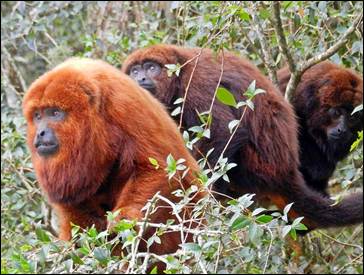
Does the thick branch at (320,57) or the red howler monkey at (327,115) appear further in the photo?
the red howler monkey at (327,115)

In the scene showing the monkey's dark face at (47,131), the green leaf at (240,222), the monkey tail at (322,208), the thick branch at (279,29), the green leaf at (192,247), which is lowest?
the monkey tail at (322,208)

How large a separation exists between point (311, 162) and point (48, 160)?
98.2 inches

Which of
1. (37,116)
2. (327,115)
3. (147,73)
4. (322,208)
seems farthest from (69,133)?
(327,115)

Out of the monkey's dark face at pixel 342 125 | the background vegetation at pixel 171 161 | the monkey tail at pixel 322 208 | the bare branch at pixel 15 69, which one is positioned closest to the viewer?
the background vegetation at pixel 171 161

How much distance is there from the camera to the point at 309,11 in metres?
6.14

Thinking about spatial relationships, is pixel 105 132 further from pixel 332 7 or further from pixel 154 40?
pixel 332 7

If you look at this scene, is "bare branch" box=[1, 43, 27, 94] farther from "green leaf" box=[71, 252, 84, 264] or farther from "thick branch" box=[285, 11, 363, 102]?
"green leaf" box=[71, 252, 84, 264]

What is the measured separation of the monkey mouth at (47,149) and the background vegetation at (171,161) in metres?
0.51

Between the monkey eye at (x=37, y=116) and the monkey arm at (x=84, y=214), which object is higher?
the monkey eye at (x=37, y=116)

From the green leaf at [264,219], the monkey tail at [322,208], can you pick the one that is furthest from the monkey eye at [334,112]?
the green leaf at [264,219]

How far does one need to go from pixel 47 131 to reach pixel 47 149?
11 cm

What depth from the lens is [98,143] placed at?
512 centimetres

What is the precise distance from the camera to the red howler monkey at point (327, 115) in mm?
6805

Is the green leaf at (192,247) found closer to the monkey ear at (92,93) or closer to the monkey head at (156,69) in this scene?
the monkey ear at (92,93)
